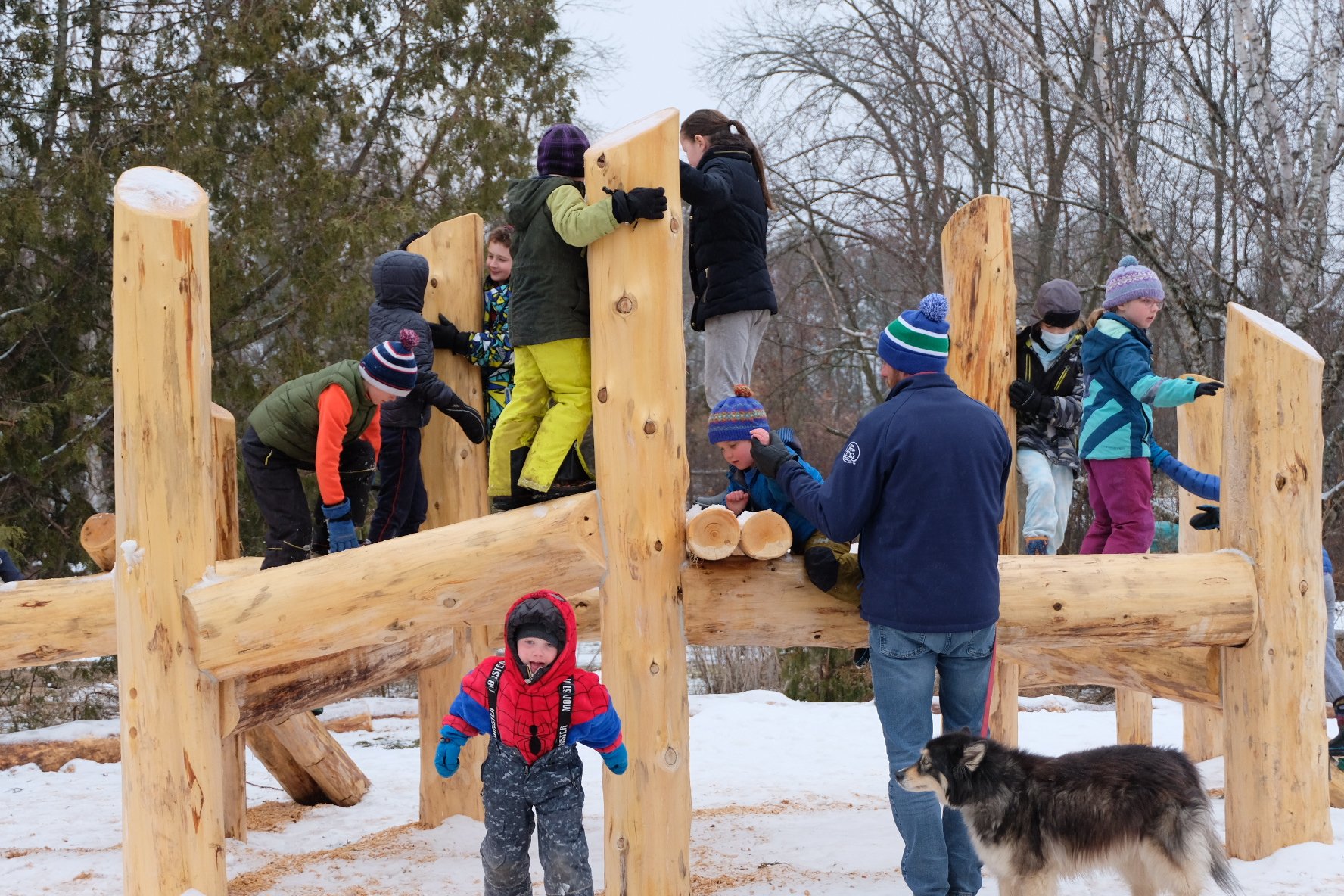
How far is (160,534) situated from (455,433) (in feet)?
5.93

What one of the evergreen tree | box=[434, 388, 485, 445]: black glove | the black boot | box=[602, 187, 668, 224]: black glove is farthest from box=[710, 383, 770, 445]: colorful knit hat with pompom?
the evergreen tree

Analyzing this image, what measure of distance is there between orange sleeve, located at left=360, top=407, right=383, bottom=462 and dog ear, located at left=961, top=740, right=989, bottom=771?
2873 millimetres

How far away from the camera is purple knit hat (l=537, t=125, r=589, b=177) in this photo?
16.1 ft

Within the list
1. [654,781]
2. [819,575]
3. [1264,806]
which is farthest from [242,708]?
[1264,806]

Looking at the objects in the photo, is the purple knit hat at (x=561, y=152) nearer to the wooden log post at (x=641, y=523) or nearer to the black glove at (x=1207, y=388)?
the wooden log post at (x=641, y=523)

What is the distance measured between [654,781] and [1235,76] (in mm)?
13325

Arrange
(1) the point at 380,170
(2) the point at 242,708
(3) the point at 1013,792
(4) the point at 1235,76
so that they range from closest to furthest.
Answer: (3) the point at 1013,792 < (2) the point at 242,708 < (1) the point at 380,170 < (4) the point at 1235,76

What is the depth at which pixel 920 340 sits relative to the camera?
158 inches

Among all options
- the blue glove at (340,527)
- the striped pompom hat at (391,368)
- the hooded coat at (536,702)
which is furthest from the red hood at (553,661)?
the striped pompom hat at (391,368)

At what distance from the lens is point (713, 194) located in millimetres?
4887

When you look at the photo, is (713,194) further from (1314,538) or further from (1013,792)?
(1314,538)

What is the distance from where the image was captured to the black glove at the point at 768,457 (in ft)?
14.0

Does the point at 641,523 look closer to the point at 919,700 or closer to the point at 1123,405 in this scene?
the point at 919,700

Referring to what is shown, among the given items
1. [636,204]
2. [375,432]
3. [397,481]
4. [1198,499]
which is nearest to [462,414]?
[375,432]
